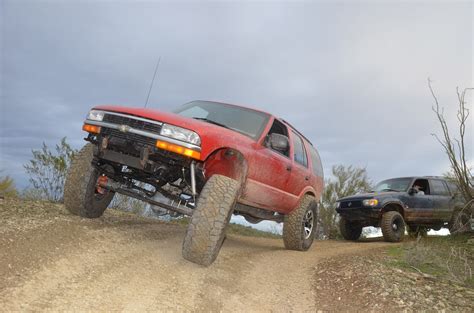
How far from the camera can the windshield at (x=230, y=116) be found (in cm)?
554

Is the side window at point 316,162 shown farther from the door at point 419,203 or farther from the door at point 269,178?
the door at point 419,203

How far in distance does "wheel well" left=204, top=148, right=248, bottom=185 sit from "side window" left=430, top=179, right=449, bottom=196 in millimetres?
8869

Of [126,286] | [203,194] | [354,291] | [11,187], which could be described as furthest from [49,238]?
[11,187]

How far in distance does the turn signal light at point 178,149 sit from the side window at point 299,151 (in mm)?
2900

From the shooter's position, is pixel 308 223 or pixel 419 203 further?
pixel 419 203

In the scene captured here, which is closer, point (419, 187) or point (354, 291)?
point (354, 291)

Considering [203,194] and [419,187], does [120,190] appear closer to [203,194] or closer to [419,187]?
[203,194]

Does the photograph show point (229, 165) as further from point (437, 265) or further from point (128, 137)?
point (437, 265)

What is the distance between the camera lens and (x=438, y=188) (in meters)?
11.9

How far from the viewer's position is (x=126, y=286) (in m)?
3.54

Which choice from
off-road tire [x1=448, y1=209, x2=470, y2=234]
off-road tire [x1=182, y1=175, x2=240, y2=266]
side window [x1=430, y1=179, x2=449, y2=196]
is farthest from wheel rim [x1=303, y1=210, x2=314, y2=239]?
side window [x1=430, y1=179, x2=449, y2=196]

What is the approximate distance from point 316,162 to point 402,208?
4029 mm

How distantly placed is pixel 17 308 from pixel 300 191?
15.8 ft

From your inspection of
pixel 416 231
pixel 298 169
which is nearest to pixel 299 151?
pixel 298 169
